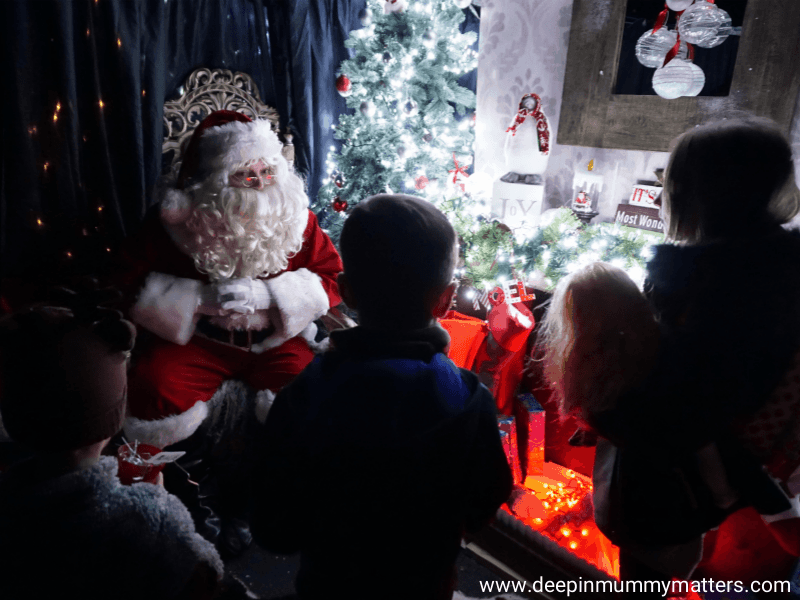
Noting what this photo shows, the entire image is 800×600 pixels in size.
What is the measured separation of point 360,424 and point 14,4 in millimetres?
2327

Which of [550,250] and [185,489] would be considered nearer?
[185,489]

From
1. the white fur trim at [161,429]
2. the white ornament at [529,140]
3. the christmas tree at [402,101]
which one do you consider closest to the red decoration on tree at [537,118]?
the white ornament at [529,140]

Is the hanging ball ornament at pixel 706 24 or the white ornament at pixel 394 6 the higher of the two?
the white ornament at pixel 394 6

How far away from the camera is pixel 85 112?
7.64ft

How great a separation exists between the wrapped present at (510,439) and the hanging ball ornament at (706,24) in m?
1.97

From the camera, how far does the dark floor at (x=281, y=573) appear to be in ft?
5.87

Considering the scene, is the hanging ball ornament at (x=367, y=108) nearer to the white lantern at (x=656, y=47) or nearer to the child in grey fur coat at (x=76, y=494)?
the white lantern at (x=656, y=47)

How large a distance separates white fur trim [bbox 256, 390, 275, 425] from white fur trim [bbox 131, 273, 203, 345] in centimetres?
36

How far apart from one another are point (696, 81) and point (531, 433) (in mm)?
1870

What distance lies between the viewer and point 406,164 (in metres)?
3.14

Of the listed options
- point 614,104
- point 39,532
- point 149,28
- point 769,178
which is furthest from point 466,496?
point 149,28

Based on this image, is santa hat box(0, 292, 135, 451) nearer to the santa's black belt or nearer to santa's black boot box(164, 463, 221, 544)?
santa's black boot box(164, 463, 221, 544)

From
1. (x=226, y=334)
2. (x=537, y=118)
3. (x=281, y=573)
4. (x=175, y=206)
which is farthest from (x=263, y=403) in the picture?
(x=537, y=118)

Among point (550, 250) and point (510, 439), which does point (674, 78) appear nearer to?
point (550, 250)
